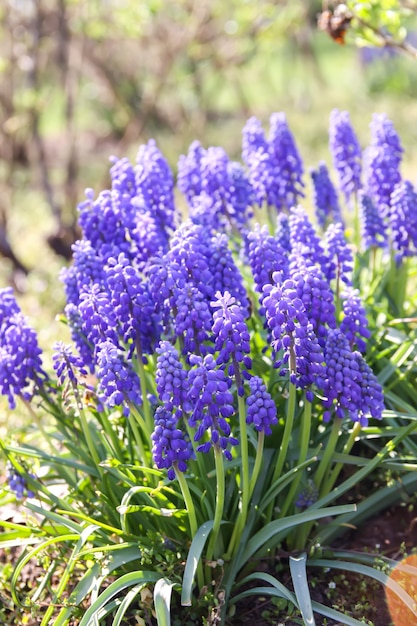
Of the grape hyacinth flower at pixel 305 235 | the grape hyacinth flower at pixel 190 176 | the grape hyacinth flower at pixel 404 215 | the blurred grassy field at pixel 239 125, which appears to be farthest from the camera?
the blurred grassy field at pixel 239 125

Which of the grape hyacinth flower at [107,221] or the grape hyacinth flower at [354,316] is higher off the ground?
the grape hyacinth flower at [107,221]

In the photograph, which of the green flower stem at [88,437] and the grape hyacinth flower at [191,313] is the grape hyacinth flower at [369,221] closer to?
the grape hyacinth flower at [191,313]

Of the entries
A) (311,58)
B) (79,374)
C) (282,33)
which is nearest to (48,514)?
(79,374)

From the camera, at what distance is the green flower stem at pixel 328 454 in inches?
131

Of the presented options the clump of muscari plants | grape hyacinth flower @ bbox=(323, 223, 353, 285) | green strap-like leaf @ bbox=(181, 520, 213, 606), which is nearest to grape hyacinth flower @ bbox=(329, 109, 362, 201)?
the clump of muscari plants

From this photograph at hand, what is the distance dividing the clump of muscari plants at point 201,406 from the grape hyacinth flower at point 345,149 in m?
0.40

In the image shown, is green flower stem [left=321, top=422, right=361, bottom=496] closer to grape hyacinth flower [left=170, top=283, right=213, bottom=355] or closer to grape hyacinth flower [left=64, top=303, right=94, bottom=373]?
grape hyacinth flower [left=170, top=283, right=213, bottom=355]

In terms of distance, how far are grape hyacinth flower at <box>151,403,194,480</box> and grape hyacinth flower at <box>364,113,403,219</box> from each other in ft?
6.83

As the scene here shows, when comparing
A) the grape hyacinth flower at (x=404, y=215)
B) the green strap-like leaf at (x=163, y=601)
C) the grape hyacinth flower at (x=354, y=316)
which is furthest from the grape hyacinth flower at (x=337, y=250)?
the green strap-like leaf at (x=163, y=601)

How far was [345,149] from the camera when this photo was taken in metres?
4.70

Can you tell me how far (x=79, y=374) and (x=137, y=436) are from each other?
0.38 metres

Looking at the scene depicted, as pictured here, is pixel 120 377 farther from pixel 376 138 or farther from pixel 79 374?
pixel 376 138

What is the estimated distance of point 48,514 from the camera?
339 centimetres

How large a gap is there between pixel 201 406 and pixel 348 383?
2.05ft
